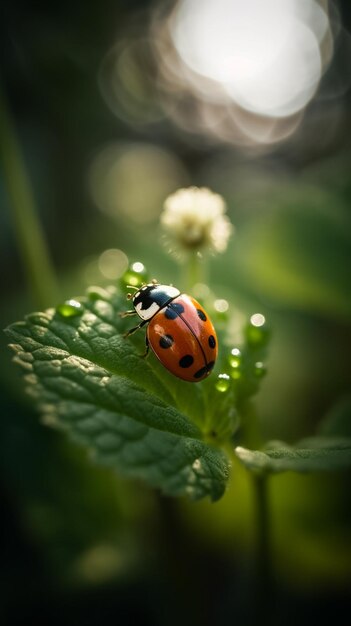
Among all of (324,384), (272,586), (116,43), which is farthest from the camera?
(116,43)

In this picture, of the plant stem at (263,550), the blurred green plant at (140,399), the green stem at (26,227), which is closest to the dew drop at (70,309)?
the blurred green plant at (140,399)

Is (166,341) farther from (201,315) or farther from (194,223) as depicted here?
(194,223)

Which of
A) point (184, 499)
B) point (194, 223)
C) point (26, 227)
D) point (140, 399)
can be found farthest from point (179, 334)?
point (26, 227)

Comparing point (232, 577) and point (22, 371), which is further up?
point (22, 371)

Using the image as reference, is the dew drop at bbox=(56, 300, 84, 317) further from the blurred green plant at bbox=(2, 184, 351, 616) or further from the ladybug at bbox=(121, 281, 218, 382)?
the ladybug at bbox=(121, 281, 218, 382)

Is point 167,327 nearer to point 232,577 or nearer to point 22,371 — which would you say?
point 22,371

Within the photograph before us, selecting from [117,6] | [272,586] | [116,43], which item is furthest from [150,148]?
[272,586]

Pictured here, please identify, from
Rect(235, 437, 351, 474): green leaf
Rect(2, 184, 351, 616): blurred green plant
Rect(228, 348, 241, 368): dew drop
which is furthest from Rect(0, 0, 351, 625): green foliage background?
Rect(228, 348, 241, 368): dew drop

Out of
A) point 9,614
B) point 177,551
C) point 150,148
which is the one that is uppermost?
point 150,148
